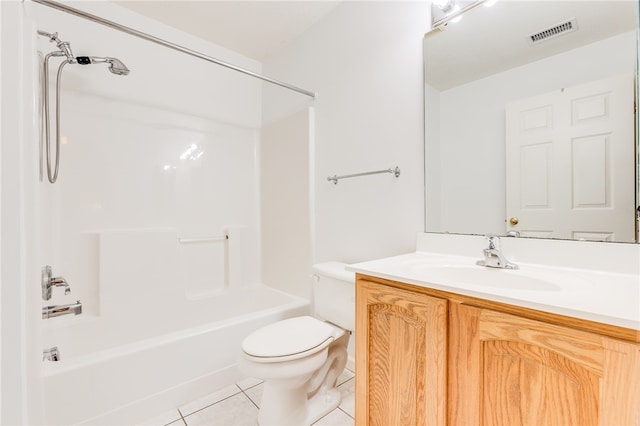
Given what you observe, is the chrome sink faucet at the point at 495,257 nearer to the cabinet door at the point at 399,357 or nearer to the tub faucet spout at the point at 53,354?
the cabinet door at the point at 399,357

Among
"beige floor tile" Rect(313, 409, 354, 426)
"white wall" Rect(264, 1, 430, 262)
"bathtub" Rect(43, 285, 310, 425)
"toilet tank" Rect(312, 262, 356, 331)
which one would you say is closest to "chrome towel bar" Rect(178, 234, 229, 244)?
"bathtub" Rect(43, 285, 310, 425)

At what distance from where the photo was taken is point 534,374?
66 centimetres

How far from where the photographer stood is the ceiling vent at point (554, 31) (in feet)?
3.37

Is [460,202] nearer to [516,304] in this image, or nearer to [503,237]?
[503,237]

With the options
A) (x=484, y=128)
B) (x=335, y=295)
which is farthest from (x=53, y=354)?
(x=484, y=128)

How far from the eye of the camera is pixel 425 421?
85 centimetres

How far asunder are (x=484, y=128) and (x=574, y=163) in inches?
Result: 14.2

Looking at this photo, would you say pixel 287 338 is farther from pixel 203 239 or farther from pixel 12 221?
pixel 203 239

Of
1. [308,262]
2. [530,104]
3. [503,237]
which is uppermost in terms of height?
[530,104]

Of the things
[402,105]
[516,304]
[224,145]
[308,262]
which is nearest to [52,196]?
[224,145]

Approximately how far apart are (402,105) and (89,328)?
7.34ft

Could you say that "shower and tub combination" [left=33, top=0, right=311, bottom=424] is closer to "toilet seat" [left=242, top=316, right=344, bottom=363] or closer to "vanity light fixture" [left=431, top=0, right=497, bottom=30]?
"toilet seat" [left=242, top=316, right=344, bottom=363]

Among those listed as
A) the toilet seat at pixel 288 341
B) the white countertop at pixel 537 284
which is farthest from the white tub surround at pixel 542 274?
the toilet seat at pixel 288 341

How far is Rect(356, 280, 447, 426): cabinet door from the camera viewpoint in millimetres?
820
